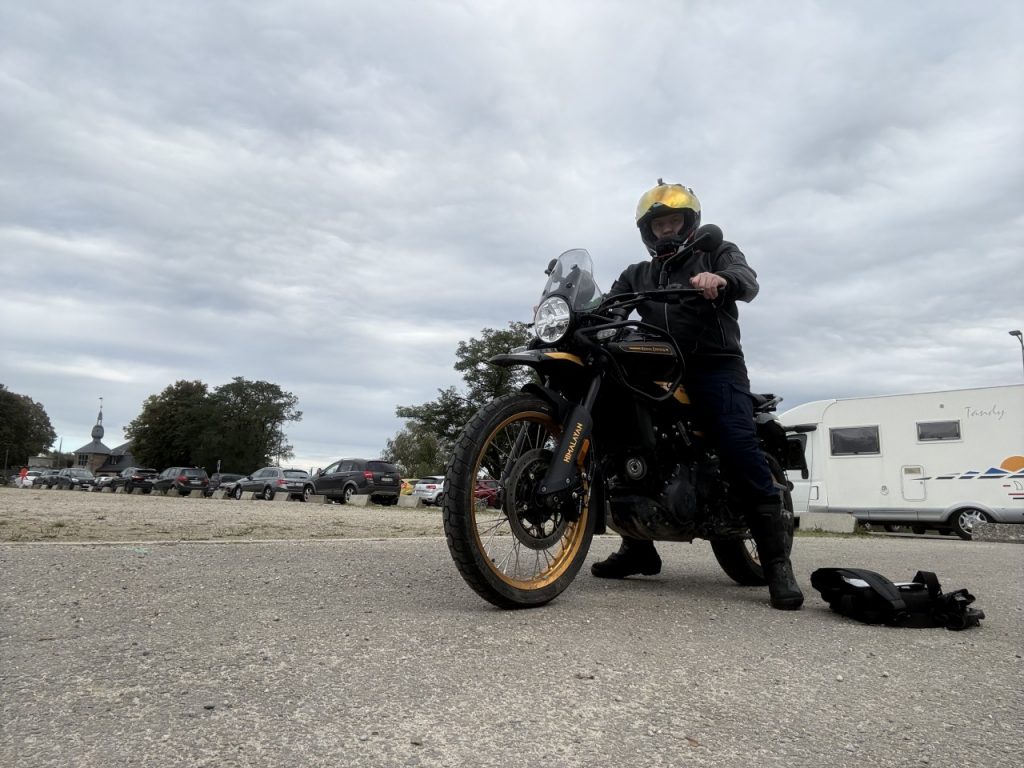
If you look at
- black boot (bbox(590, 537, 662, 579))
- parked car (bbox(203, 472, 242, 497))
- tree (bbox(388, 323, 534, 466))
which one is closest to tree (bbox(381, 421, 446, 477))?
tree (bbox(388, 323, 534, 466))

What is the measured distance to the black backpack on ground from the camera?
314 centimetres

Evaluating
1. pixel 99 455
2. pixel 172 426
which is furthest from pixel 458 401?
pixel 99 455

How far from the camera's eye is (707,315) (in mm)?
3934

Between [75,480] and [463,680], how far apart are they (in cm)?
6150

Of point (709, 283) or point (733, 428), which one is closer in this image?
point (709, 283)

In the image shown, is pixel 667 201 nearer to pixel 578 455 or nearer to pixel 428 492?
pixel 578 455

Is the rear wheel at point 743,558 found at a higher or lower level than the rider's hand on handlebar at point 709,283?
lower

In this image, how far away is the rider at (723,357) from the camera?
12.5 feet

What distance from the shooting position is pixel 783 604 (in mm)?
3576

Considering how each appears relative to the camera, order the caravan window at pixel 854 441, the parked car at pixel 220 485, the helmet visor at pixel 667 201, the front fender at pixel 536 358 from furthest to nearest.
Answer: the parked car at pixel 220 485
the caravan window at pixel 854 441
the helmet visor at pixel 667 201
the front fender at pixel 536 358

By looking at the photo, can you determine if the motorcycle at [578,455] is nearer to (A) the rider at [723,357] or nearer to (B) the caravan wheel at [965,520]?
(A) the rider at [723,357]

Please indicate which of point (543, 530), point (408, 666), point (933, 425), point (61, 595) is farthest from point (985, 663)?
point (933, 425)

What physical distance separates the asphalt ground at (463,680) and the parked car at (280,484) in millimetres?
27071

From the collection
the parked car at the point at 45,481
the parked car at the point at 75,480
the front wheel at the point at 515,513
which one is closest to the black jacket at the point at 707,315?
the front wheel at the point at 515,513
